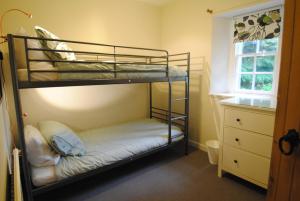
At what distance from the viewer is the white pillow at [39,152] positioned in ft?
5.38

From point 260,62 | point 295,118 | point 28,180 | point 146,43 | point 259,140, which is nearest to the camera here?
point 295,118

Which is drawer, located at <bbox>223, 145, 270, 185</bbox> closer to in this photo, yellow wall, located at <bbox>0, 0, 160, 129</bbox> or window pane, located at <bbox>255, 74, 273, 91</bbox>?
window pane, located at <bbox>255, 74, 273, 91</bbox>

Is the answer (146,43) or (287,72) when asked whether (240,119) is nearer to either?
(287,72)

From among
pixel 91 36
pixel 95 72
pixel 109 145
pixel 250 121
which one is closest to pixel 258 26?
pixel 250 121

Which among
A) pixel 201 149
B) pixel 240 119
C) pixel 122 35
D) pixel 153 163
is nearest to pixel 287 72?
pixel 240 119

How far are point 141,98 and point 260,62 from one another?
192 centimetres

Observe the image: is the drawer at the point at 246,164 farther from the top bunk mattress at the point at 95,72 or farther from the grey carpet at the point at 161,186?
the top bunk mattress at the point at 95,72

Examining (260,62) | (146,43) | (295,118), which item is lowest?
(295,118)

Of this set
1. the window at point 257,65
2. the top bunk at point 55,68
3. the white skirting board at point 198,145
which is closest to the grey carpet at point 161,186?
the white skirting board at point 198,145

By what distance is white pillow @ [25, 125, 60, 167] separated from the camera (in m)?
1.64

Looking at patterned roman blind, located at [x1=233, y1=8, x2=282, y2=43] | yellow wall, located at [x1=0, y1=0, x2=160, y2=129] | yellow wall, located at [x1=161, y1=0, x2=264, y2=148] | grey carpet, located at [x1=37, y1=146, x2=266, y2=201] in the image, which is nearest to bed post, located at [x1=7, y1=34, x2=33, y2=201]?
grey carpet, located at [x1=37, y1=146, x2=266, y2=201]

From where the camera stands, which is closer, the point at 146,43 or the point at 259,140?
the point at 259,140

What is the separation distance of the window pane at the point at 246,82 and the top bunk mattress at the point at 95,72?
3.74ft

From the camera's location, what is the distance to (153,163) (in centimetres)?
256
